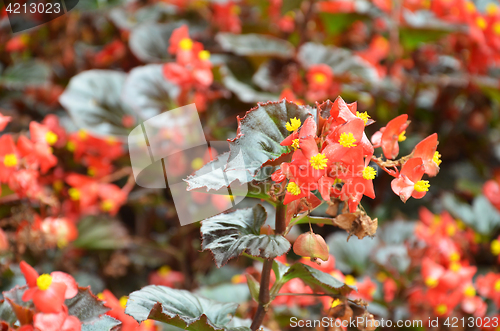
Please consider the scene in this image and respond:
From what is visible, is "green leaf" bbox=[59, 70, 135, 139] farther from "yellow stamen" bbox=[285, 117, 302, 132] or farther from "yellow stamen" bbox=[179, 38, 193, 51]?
"yellow stamen" bbox=[285, 117, 302, 132]

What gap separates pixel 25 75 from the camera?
3.23 feet

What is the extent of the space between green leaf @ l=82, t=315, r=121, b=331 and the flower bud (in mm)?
202

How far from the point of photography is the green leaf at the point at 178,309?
14.8 inches

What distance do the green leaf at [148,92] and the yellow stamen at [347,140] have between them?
0.62m

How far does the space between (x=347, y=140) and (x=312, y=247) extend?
10 centimetres

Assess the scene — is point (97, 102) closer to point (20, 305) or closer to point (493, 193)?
point (20, 305)

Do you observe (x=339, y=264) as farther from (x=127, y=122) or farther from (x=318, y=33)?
(x=318, y=33)

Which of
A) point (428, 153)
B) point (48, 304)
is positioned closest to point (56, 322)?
point (48, 304)

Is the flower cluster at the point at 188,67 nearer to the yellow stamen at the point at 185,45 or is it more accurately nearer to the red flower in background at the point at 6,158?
the yellow stamen at the point at 185,45

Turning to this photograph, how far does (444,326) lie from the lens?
761 millimetres

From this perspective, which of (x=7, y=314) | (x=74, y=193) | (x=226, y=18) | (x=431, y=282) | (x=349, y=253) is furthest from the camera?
(x=226, y=18)

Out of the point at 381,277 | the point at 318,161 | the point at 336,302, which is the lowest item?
the point at 381,277

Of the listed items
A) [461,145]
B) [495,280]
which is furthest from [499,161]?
[495,280]

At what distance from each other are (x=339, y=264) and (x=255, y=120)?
581 mm
